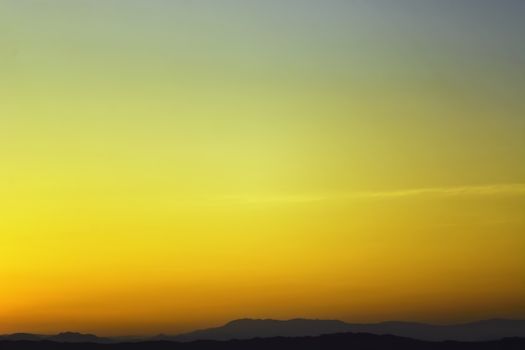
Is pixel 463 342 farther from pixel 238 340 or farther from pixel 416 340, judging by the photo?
pixel 238 340

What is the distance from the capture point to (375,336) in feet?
444

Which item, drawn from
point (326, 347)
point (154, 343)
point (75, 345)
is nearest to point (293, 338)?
point (326, 347)

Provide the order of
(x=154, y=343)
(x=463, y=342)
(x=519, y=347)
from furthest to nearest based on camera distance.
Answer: (x=154, y=343)
(x=463, y=342)
(x=519, y=347)

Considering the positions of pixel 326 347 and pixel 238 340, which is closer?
pixel 326 347

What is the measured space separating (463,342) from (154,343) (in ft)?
124

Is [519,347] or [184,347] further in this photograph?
[184,347]

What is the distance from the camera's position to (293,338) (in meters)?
140

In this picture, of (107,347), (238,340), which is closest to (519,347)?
(238,340)

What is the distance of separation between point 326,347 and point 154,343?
883 inches

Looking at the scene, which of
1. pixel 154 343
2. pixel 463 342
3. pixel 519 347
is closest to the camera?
pixel 519 347

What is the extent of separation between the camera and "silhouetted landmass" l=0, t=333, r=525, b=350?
130 m

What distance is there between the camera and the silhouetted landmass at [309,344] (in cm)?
12962

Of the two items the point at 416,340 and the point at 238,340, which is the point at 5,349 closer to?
the point at 238,340

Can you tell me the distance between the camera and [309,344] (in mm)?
136125
